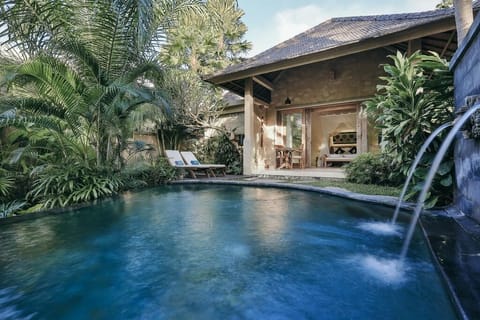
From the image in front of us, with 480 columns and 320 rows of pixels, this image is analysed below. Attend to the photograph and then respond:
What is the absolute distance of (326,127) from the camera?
1187 cm

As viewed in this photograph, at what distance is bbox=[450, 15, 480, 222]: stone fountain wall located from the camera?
2374 millimetres

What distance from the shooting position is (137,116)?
562cm

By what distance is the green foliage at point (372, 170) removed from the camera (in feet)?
17.0

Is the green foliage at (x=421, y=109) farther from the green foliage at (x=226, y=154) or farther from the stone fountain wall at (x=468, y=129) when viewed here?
the green foliage at (x=226, y=154)

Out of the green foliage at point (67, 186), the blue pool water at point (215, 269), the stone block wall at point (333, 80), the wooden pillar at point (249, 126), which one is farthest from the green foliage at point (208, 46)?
the blue pool water at point (215, 269)

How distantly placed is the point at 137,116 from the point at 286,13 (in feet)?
47.5

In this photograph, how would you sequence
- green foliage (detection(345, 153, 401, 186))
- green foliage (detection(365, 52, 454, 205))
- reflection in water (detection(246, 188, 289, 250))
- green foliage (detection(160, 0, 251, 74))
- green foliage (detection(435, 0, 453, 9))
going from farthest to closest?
green foliage (detection(160, 0, 251, 74))
green foliage (detection(435, 0, 453, 9))
green foliage (detection(345, 153, 401, 186))
green foliage (detection(365, 52, 454, 205))
reflection in water (detection(246, 188, 289, 250))

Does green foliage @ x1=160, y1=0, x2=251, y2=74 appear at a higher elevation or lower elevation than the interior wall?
higher

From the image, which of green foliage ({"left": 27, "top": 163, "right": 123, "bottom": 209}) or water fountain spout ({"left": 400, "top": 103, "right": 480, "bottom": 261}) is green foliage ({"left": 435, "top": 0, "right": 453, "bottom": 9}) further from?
green foliage ({"left": 27, "top": 163, "right": 123, "bottom": 209})

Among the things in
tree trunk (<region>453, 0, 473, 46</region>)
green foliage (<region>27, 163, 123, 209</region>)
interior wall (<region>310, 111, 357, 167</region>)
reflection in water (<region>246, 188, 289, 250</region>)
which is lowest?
reflection in water (<region>246, 188, 289, 250</region>)

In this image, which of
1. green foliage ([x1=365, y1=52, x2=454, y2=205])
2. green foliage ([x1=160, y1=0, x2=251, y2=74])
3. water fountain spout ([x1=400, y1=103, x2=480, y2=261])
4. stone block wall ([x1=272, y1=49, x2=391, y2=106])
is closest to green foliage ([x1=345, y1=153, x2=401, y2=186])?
green foliage ([x1=365, y1=52, x2=454, y2=205])

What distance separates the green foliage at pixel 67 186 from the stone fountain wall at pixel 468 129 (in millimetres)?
5412

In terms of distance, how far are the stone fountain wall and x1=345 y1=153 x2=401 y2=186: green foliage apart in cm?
207

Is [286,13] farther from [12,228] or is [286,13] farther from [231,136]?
[12,228]
